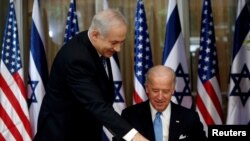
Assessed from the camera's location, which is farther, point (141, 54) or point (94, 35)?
point (141, 54)

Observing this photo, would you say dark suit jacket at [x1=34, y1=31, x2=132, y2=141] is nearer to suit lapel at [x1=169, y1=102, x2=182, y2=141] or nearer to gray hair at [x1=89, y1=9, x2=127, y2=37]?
gray hair at [x1=89, y1=9, x2=127, y2=37]

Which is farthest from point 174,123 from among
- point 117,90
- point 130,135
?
point 117,90

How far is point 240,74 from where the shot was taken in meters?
4.39

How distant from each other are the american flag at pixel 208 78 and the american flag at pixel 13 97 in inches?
70.8

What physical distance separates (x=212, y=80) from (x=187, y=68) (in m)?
0.28

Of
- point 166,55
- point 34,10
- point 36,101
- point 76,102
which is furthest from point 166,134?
point 34,10

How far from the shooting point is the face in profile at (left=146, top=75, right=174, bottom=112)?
289 centimetres

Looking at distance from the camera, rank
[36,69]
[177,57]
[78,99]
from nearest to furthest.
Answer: [78,99]
[177,57]
[36,69]

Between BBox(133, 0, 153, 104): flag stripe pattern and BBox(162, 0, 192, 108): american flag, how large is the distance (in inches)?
7.9

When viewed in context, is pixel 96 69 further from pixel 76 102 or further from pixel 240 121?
pixel 240 121

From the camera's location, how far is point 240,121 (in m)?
4.44

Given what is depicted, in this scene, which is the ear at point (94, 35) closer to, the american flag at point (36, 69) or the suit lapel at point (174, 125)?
the suit lapel at point (174, 125)

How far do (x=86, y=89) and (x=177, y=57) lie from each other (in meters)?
2.65

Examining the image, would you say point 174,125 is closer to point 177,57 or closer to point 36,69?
point 177,57
